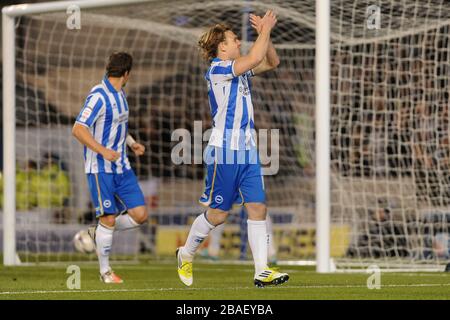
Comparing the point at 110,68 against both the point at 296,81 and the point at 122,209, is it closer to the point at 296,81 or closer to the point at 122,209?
the point at 122,209

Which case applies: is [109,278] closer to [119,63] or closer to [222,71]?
[119,63]

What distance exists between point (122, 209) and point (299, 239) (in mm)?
7610

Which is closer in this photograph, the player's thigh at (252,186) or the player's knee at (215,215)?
the player's thigh at (252,186)

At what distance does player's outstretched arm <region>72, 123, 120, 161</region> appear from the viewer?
10086mm

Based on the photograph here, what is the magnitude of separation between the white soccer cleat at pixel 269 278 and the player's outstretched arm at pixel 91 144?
6.00 ft

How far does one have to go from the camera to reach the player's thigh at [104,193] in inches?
412

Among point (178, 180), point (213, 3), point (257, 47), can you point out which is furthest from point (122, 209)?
point (178, 180)

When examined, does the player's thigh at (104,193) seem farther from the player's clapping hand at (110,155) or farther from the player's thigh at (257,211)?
the player's thigh at (257,211)

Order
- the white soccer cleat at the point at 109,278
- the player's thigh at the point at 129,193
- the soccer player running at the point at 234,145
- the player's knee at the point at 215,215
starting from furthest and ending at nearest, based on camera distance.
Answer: the player's thigh at the point at 129,193 → the white soccer cleat at the point at 109,278 → the player's knee at the point at 215,215 → the soccer player running at the point at 234,145

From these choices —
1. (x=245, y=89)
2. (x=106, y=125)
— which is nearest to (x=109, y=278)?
(x=106, y=125)

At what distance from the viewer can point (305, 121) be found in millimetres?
17250

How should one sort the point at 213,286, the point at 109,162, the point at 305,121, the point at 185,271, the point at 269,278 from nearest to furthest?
the point at 269,278, the point at 185,271, the point at 213,286, the point at 109,162, the point at 305,121

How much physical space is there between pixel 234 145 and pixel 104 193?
1.88 m

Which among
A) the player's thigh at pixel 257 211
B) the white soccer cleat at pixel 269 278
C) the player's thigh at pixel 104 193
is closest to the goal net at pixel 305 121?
the player's thigh at pixel 104 193
